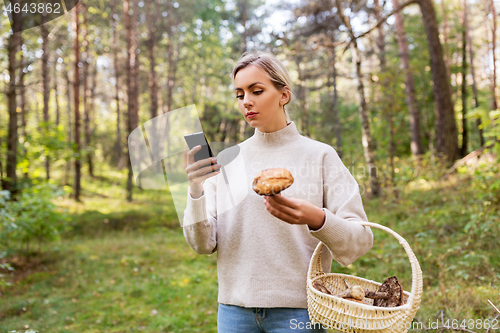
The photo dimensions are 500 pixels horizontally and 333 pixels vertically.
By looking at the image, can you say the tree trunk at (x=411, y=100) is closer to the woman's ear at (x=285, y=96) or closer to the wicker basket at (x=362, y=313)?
the woman's ear at (x=285, y=96)

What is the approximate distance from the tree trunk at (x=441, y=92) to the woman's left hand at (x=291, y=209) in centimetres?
789

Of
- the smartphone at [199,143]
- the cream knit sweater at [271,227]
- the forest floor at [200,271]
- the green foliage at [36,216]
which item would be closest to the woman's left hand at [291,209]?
the cream knit sweater at [271,227]

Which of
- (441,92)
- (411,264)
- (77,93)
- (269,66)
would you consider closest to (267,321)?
(411,264)

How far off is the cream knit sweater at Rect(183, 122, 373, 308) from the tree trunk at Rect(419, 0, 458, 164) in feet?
24.9

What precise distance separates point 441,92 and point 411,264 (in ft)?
25.8

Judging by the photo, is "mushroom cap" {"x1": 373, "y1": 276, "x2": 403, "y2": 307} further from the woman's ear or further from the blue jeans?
the woman's ear

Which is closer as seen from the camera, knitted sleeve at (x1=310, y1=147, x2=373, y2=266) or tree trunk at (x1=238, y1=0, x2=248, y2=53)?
knitted sleeve at (x1=310, y1=147, x2=373, y2=266)

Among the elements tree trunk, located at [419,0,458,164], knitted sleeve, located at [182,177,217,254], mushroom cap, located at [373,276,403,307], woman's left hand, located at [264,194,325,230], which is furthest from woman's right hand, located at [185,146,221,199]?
tree trunk, located at [419,0,458,164]

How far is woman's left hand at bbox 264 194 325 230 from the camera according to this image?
41.0 inches

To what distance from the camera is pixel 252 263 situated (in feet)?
4.53

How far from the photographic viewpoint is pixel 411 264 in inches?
46.7

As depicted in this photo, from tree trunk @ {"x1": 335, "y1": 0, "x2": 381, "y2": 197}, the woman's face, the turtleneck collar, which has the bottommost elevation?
the turtleneck collar

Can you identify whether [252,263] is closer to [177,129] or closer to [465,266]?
[177,129]

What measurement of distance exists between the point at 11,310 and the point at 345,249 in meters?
5.22
